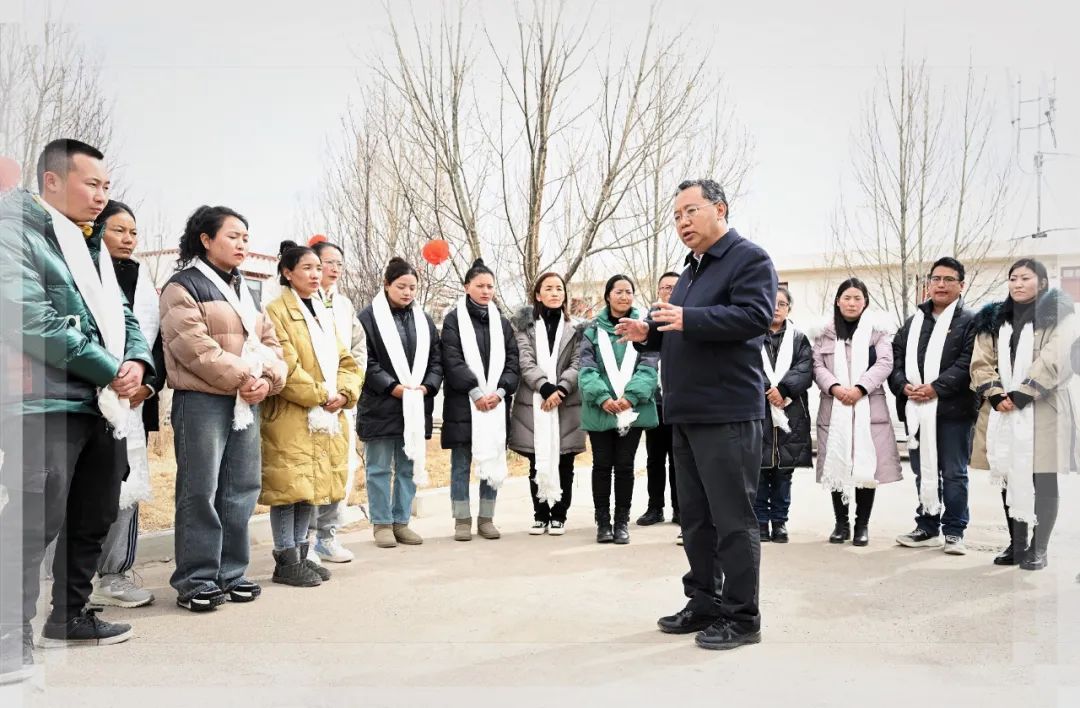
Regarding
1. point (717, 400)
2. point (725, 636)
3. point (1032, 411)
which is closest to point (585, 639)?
point (725, 636)

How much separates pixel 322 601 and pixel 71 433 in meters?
1.54

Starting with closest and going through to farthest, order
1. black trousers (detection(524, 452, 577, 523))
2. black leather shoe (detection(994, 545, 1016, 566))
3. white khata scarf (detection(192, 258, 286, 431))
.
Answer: white khata scarf (detection(192, 258, 286, 431)), black leather shoe (detection(994, 545, 1016, 566)), black trousers (detection(524, 452, 577, 523))

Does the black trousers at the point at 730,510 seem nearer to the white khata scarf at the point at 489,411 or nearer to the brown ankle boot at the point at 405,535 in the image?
the white khata scarf at the point at 489,411

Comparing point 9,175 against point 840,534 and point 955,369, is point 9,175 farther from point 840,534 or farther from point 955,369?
point 955,369

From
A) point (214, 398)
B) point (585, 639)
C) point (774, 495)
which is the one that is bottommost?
point (585, 639)

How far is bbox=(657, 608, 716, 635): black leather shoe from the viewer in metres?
3.71

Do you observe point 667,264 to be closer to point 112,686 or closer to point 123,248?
point 123,248

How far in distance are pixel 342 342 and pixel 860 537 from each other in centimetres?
379

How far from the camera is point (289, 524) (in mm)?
4648

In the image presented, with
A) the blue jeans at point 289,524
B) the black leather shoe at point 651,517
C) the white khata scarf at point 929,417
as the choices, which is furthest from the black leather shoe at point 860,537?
the blue jeans at point 289,524

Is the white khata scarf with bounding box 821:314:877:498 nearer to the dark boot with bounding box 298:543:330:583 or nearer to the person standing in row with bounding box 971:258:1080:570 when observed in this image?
the person standing in row with bounding box 971:258:1080:570

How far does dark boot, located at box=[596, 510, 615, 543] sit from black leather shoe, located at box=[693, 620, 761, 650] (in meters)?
2.20

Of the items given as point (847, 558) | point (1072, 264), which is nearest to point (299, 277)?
point (847, 558)

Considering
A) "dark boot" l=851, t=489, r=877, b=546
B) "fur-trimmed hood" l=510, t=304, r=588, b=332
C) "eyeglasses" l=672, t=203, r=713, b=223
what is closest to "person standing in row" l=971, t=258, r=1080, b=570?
"dark boot" l=851, t=489, r=877, b=546
